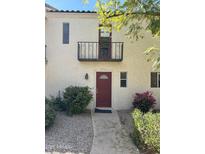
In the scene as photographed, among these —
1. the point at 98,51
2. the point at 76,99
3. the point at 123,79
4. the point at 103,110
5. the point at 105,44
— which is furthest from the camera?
the point at 123,79

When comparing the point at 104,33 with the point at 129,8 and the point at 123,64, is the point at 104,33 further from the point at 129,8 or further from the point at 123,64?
the point at 129,8

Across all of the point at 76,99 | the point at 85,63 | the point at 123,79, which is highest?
the point at 85,63

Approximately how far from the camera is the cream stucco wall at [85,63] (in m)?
13.3

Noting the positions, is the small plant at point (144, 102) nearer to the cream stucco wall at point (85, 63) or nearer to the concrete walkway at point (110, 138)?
the cream stucco wall at point (85, 63)

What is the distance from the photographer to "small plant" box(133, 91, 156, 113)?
12.5m

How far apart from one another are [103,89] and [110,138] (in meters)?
4.82

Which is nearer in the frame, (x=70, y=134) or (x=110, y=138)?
(x=110, y=138)

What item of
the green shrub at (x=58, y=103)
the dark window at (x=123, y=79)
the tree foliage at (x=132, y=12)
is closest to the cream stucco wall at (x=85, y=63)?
the dark window at (x=123, y=79)

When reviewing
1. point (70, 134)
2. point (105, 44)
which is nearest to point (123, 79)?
point (105, 44)

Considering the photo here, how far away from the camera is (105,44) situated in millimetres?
13344

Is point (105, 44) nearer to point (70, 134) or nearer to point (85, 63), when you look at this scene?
point (85, 63)

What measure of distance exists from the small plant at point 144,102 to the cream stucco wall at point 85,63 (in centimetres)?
71
